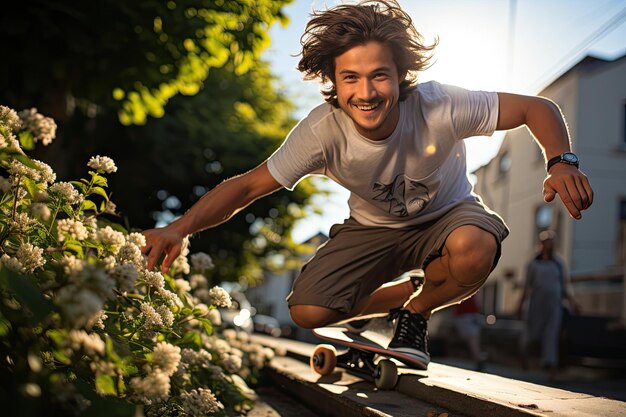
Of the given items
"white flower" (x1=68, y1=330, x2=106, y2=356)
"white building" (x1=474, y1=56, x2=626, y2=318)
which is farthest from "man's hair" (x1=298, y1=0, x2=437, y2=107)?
"white building" (x1=474, y1=56, x2=626, y2=318)

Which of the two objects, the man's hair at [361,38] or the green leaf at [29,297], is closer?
the green leaf at [29,297]

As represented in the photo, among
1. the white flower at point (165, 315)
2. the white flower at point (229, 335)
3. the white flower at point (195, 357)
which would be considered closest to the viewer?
the white flower at point (165, 315)

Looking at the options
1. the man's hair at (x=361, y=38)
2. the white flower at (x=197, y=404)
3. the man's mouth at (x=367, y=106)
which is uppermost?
the man's hair at (x=361, y=38)

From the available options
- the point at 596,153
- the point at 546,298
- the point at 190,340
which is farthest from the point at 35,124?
the point at 596,153

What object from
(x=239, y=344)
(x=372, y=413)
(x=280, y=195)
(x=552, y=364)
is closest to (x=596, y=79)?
(x=280, y=195)

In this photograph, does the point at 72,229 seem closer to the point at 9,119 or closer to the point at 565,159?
the point at 9,119

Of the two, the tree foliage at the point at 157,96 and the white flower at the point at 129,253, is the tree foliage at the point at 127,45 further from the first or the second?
the white flower at the point at 129,253

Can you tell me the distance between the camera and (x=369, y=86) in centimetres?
320

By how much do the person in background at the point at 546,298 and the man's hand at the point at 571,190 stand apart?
600cm

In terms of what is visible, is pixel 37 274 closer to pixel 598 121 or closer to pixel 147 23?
pixel 147 23

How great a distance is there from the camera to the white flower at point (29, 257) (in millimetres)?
2006

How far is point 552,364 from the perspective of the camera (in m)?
8.44

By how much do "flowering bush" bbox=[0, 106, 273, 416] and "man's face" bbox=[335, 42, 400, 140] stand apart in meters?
1.02

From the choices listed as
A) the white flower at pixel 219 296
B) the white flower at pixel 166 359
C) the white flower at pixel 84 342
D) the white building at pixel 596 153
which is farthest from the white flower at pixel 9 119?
the white building at pixel 596 153
